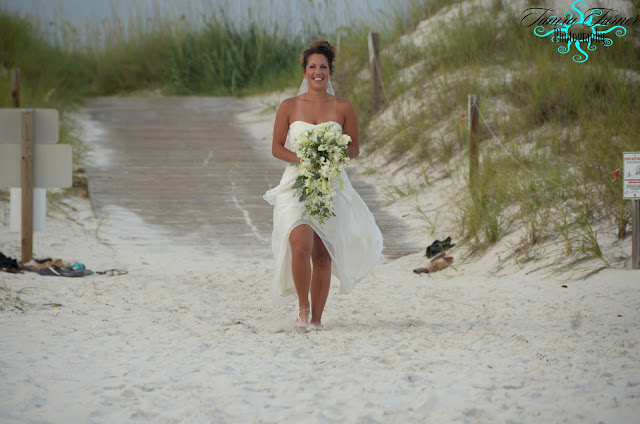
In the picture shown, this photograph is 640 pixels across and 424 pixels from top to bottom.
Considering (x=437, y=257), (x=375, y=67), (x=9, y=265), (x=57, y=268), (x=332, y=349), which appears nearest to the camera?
(x=332, y=349)

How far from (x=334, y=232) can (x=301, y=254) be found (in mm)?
279

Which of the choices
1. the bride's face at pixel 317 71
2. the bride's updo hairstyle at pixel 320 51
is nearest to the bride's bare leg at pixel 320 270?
the bride's face at pixel 317 71

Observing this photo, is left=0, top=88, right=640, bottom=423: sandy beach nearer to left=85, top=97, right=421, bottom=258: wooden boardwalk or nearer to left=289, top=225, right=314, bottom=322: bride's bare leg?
left=289, top=225, right=314, bottom=322: bride's bare leg

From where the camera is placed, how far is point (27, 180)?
7.99 metres

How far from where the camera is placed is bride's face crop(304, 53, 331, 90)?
5.08 meters

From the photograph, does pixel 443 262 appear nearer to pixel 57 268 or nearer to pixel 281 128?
pixel 281 128

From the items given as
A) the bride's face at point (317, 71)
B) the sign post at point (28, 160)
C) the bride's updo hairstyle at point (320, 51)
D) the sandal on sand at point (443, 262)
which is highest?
the bride's updo hairstyle at point (320, 51)

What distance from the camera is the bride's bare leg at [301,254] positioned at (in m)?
4.97

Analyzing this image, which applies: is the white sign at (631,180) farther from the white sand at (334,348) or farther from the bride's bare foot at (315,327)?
the bride's bare foot at (315,327)

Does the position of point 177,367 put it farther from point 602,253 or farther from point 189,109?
point 189,109

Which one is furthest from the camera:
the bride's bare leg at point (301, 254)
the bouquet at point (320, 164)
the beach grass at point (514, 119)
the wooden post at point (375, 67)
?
the wooden post at point (375, 67)

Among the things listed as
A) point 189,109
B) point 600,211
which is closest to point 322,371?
point 600,211

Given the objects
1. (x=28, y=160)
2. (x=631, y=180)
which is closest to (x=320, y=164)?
(x=631, y=180)

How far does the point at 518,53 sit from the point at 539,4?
6.14 feet
